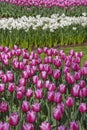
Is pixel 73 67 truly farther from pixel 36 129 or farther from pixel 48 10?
pixel 48 10

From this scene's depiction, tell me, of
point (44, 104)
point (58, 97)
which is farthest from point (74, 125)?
point (44, 104)

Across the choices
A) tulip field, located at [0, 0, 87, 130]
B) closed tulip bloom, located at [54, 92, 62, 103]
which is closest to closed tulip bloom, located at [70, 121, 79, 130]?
tulip field, located at [0, 0, 87, 130]

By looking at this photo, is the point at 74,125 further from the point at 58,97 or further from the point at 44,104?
the point at 44,104

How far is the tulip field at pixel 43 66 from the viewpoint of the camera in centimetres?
459

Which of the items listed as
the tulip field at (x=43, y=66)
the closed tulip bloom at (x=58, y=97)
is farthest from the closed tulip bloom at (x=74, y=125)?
the closed tulip bloom at (x=58, y=97)

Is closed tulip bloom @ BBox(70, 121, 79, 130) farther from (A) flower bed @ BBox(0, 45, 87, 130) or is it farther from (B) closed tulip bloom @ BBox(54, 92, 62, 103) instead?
(B) closed tulip bloom @ BBox(54, 92, 62, 103)

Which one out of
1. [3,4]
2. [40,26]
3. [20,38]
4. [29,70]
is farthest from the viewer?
[3,4]

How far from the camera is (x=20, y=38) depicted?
1173 cm

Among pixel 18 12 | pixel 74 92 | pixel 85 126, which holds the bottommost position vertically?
pixel 18 12

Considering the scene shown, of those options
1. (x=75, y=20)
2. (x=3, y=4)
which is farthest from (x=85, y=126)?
(x=3, y=4)

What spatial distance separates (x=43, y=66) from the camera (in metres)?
6.23


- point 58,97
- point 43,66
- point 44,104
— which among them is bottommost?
point 44,104

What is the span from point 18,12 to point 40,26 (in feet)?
22.0

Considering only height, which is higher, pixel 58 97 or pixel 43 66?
pixel 58 97
